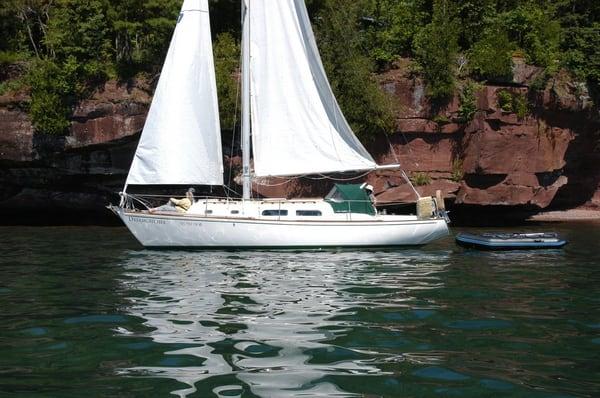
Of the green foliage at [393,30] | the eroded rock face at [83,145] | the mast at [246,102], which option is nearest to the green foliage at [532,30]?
the green foliage at [393,30]

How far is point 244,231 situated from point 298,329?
1268cm

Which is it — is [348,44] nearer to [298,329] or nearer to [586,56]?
[586,56]

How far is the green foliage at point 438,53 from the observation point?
32.9 metres

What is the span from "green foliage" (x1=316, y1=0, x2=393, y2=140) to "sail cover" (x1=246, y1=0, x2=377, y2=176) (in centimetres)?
750

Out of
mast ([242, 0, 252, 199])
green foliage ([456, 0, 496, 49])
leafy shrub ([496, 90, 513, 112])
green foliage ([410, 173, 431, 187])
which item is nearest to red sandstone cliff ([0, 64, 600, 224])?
green foliage ([410, 173, 431, 187])

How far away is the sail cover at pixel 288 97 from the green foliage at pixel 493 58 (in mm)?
12103

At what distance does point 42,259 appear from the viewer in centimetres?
1964

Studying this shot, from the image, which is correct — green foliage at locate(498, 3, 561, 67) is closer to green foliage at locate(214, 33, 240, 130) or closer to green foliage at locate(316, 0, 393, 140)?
green foliage at locate(316, 0, 393, 140)

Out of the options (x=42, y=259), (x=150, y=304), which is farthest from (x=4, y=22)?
(x=150, y=304)

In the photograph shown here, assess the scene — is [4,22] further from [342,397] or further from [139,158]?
[342,397]

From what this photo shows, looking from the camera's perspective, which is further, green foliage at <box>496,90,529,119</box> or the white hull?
green foliage at <box>496,90,529,119</box>

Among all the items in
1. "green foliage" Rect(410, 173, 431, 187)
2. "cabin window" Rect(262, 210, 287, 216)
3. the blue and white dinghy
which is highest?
"green foliage" Rect(410, 173, 431, 187)

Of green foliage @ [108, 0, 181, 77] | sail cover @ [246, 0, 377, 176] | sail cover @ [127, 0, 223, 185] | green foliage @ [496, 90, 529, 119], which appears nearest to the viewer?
sail cover @ [127, 0, 223, 185]

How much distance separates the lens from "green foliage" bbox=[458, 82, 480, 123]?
108 ft
